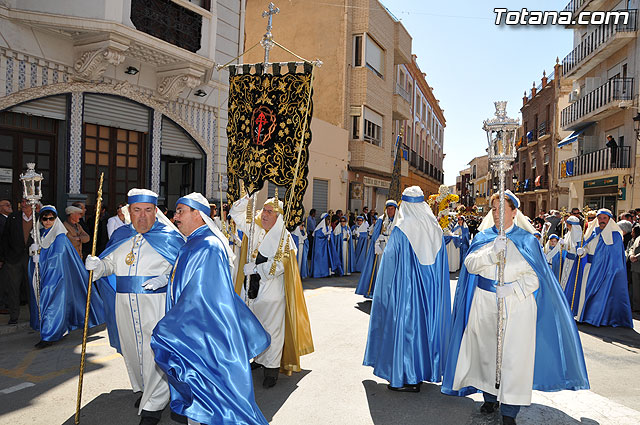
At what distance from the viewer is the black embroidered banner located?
19.3ft

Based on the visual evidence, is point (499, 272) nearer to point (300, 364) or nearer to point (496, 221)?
point (496, 221)

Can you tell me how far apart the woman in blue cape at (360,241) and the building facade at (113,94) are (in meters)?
4.39

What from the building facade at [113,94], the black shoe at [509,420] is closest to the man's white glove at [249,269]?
the black shoe at [509,420]

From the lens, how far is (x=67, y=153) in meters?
10.5

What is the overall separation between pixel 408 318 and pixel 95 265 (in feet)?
10.1

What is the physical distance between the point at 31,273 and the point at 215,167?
7715 mm

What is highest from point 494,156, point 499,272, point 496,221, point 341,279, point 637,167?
point 637,167

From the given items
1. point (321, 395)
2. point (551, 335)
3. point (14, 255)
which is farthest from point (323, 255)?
point (551, 335)

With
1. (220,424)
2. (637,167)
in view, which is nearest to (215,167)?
(220,424)

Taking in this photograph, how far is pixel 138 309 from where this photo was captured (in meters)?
4.39

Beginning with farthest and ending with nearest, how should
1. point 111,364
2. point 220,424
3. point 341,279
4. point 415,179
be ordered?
point 415,179
point 341,279
point 111,364
point 220,424

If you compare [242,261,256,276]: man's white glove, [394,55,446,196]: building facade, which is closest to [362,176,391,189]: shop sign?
[394,55,446,196]: building facade

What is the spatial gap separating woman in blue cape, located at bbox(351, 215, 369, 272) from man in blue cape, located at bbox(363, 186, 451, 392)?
930cm

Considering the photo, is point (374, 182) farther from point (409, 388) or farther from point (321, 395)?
point (321, 395)
